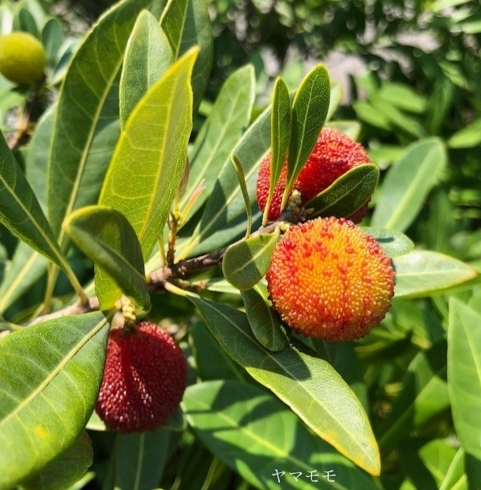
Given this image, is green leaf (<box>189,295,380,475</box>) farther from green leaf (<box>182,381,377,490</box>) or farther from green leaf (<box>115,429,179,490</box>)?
green leaf (<box>115,429,179,490</box>)

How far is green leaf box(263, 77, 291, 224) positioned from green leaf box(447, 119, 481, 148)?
1.17 metres

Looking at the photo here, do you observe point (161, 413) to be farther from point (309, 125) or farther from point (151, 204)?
point (309, 125)

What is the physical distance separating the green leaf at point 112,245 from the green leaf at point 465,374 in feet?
1.88

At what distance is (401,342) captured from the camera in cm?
120

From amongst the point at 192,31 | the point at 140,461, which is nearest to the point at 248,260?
the point at 192,31

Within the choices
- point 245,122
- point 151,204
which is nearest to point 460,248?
point 245,122

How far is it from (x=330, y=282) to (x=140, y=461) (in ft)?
1.99

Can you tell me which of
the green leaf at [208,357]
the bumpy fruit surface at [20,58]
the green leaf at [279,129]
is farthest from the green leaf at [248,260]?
the bumpy fruit surface at [20,58]

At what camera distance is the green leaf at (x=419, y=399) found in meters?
1.10

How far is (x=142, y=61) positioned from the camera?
2.23 feet

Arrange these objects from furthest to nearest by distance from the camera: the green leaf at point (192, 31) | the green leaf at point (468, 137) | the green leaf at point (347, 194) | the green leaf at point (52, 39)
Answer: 1. the green leaf at point (468, 137)
2. the green leaf at point (52, 39)
3. the green leaf at point (192, 31)
4. the green leaf at point (347, 194)

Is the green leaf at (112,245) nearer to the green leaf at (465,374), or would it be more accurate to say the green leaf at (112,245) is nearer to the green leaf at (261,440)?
the green leaf at (261,440)

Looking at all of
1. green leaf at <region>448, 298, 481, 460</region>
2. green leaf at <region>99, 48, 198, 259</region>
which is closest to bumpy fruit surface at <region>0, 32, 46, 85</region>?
green leaf at <region>99, 48, 198, 259</region>

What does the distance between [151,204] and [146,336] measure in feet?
0.89
